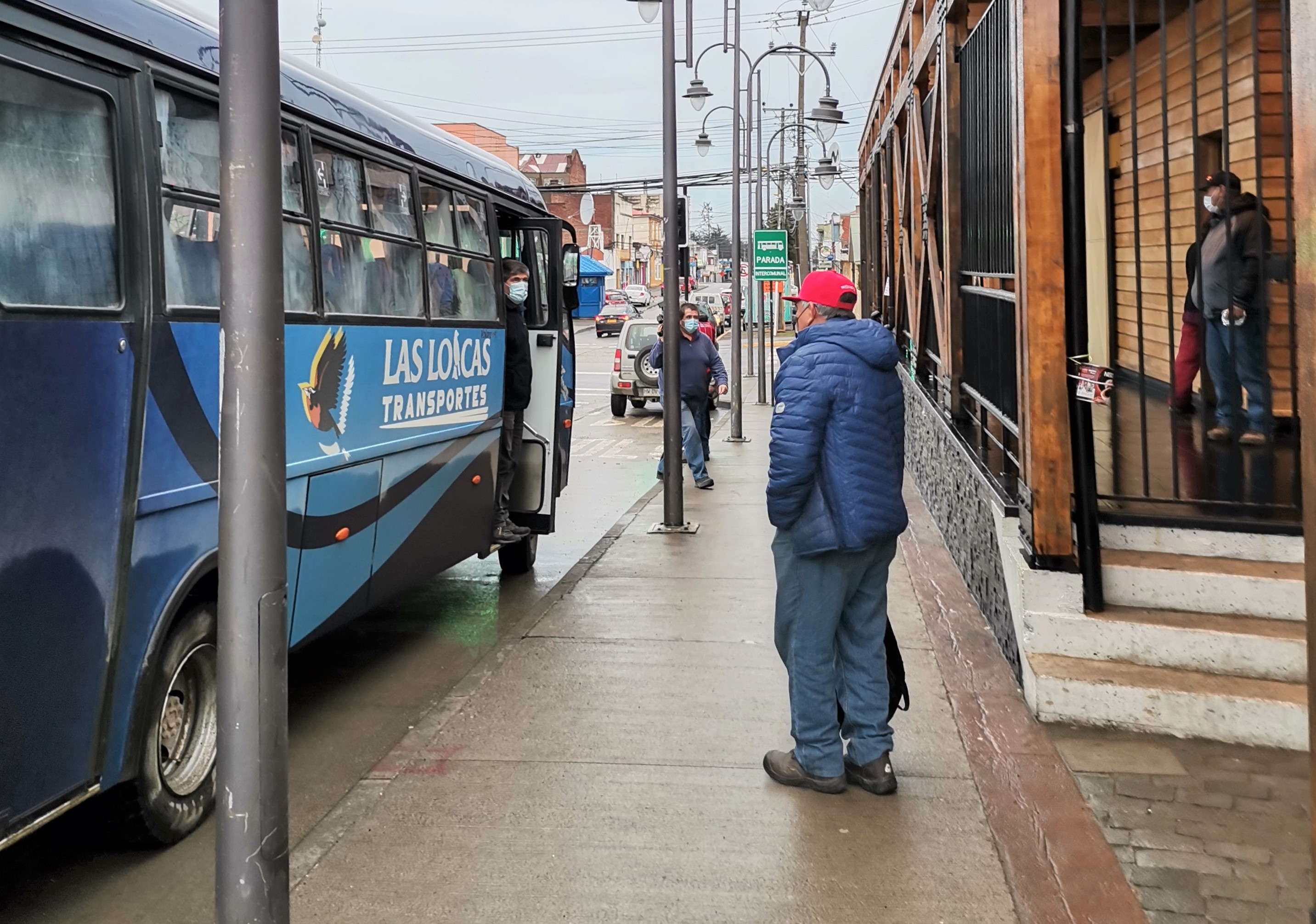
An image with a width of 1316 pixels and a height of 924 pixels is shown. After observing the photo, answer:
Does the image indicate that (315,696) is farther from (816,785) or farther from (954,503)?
(954,503)

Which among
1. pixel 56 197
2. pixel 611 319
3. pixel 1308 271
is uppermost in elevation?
pixel 611 319

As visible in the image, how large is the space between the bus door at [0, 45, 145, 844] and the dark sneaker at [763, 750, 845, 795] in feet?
8.16

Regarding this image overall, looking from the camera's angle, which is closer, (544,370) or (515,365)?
(515,365)

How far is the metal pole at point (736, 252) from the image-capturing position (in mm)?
19797

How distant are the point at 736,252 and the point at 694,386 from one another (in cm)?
857

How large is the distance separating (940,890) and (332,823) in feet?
7.23

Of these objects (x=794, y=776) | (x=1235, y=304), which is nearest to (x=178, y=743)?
(x=794, y=776)

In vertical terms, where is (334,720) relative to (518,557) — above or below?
below

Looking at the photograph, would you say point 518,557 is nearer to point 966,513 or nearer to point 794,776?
point 966,513

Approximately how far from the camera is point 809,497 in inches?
192

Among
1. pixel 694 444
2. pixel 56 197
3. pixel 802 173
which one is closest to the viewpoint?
pixel 56 197

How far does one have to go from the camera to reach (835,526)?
484 centimetres

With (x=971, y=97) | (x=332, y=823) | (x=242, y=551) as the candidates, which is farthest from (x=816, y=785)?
(x=971, y=97)

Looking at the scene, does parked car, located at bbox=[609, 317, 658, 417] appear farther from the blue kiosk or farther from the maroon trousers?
the blue kiosk
